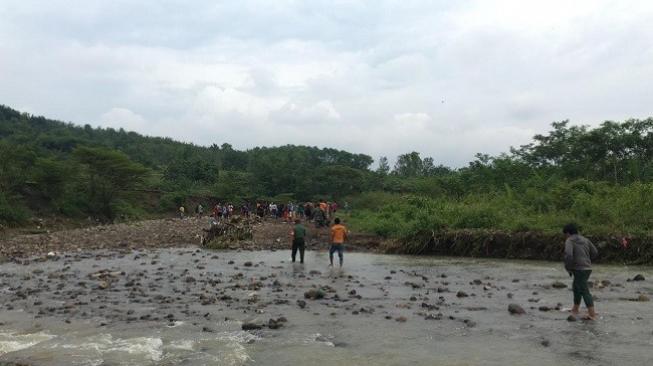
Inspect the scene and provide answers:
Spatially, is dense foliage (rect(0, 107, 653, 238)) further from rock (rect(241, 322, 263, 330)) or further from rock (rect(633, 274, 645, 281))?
rock (rect(241, 322, 263, 330))

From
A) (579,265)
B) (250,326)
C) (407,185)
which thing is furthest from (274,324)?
(407,185)

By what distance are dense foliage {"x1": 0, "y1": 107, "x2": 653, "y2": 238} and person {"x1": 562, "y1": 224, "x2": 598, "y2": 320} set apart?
1294 centimetres

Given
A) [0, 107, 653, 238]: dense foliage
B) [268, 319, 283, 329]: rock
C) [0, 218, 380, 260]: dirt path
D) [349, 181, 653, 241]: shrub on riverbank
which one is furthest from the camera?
[0, 218, 380, 260]: dirt path

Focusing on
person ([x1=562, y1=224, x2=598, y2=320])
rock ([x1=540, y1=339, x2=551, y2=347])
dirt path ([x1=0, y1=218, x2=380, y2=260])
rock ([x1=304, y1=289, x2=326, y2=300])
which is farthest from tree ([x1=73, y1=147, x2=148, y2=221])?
rock ([x1=540, y1=339, x2=551, y2=347])

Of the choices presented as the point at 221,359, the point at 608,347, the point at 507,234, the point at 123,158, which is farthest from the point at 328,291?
the point at 123,158

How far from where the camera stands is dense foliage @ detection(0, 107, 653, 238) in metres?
28.8

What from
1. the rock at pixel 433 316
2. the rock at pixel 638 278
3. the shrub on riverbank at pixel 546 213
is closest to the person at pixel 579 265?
the rock at pixel 433 316

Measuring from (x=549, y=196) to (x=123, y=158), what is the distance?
5016 centimetres

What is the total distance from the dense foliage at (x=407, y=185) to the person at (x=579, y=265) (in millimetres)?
12939

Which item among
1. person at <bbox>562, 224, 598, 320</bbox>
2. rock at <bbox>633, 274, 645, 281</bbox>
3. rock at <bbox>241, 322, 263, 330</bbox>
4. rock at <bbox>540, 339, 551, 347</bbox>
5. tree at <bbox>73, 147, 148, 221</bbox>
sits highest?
tree at <bbox>73, 147, 148, 221</bbox>

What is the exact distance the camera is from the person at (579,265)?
11875 mm

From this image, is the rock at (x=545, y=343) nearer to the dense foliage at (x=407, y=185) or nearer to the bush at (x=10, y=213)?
the dense foliage at (x=407, y=185)

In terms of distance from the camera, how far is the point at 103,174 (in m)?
64.9

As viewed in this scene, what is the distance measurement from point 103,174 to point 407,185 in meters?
41.3
